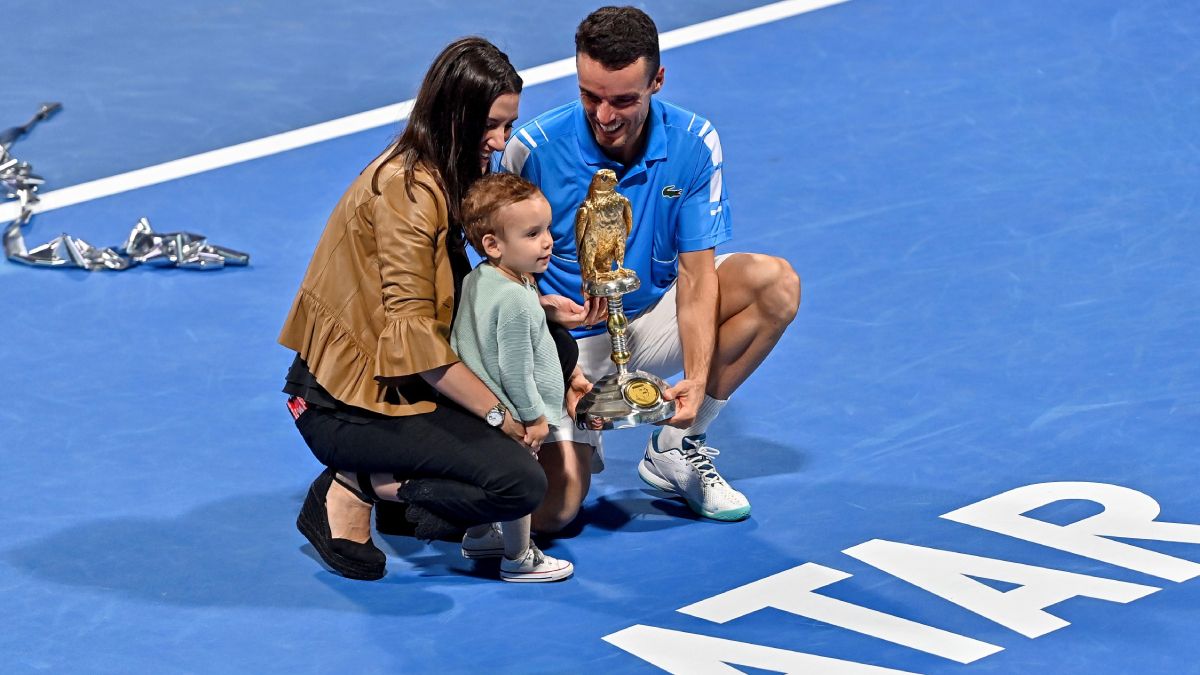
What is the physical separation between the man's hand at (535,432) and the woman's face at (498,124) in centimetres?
67

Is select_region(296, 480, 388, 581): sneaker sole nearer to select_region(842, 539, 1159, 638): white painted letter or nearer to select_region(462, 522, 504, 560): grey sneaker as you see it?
select_region(462, 522, 504, 560): grey sneaker

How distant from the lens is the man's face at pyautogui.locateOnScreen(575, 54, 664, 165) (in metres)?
5.05

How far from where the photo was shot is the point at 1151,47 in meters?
8.67

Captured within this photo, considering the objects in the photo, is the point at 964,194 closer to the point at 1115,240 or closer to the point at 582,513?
the point at 1115,240

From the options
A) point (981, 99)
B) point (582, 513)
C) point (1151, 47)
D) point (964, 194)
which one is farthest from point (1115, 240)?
point (582, 513)

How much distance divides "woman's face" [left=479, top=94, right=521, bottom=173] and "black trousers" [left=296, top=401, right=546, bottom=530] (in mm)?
665

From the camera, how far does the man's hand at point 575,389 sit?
17.1 feet

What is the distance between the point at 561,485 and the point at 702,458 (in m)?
0.44

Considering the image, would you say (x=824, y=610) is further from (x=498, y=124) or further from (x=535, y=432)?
(x=498, y=124)

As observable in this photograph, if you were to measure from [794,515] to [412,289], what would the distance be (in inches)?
51.4

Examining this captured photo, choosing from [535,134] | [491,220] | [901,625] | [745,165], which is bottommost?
[901,625]

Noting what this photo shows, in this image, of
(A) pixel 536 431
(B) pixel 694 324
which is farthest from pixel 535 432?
(B) pixel 694 324

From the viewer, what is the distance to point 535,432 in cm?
496

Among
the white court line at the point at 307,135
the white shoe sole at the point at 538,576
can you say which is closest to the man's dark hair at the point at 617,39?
the white shoe sole at the point at 538,576
